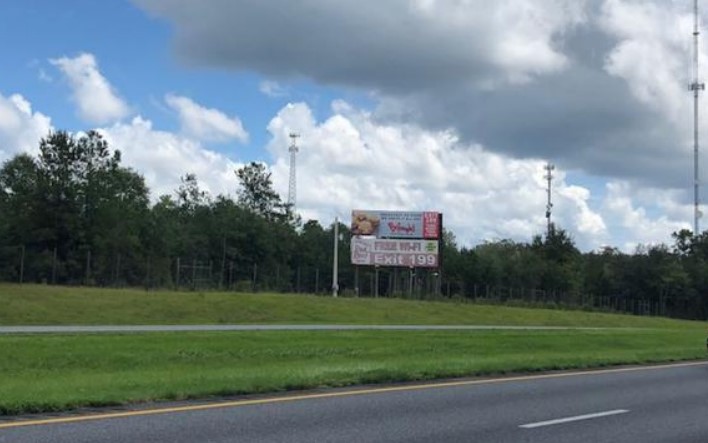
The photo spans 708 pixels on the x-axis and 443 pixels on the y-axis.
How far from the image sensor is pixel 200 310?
1742 inches

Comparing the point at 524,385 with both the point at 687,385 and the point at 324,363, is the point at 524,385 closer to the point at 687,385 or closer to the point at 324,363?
the point at 687,385

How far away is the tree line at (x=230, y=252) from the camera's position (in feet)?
240

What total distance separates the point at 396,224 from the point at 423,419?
189ft

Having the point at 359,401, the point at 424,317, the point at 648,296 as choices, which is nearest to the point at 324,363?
the point at 359,401

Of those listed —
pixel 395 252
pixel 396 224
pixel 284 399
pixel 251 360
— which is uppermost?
pixel 396 224

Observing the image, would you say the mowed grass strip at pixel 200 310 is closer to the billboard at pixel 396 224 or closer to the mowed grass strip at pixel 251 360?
the billboard at pixel 396 224

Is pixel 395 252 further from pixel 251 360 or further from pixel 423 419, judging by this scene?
pixel 423 419

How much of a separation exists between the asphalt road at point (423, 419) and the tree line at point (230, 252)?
46.1 meters

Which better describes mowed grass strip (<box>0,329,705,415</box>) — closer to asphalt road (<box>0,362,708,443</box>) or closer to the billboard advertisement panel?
asphalt road (<box>0,362,708,443</box>)

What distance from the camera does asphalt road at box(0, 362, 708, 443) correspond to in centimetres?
940

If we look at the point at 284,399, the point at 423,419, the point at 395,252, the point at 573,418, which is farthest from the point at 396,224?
the point at 423,419

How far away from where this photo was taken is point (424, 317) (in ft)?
172

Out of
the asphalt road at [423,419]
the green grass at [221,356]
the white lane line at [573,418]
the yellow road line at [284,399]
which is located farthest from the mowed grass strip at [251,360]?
the white lane line at [573,418]

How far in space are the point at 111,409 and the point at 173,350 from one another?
993cm
